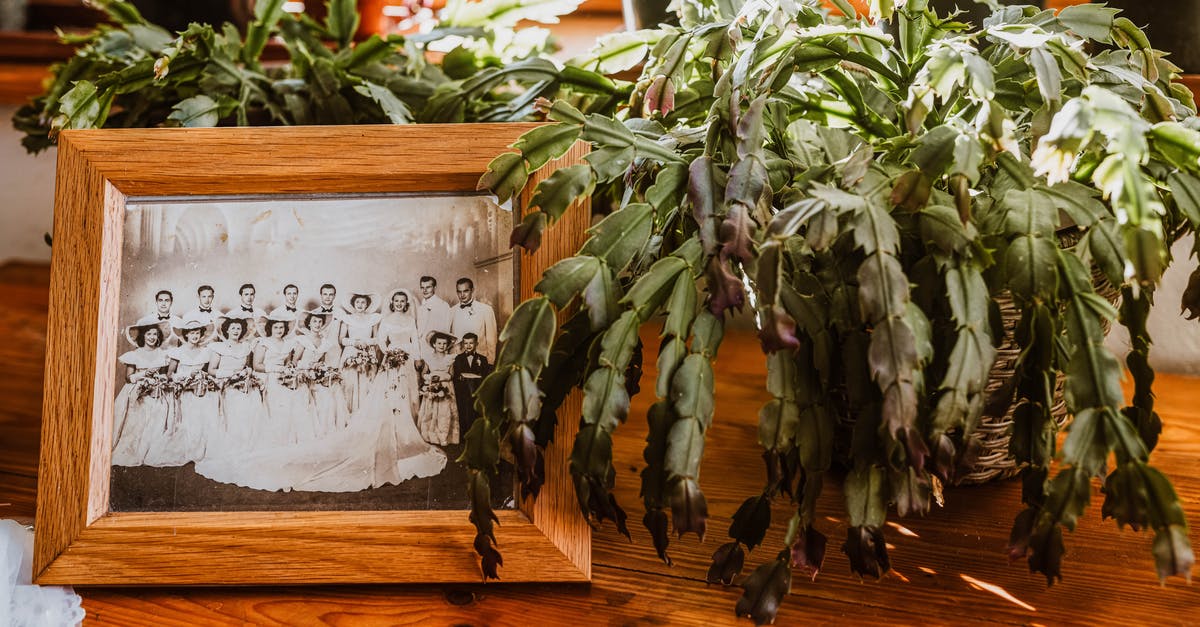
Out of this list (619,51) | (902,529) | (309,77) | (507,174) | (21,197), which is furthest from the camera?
(21,197)

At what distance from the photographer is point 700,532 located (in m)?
0.55

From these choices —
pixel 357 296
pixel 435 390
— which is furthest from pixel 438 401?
pixel 357 296

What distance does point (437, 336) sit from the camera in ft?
2.36

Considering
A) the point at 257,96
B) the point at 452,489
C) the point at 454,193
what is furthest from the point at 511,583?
the point at 257,96

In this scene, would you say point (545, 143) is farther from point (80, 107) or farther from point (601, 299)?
point (80, 107)

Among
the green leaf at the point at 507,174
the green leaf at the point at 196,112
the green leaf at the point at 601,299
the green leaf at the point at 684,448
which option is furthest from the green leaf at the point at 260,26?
the green leaf at the point at 684,448

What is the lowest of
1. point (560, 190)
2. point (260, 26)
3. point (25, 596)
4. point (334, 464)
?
point (25, 596)

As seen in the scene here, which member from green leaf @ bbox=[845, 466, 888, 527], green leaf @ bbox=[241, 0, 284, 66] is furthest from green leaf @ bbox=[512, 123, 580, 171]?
green leaf @ bbox=[241, 0, 284, 66]

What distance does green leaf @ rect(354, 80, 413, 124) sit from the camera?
0.89 metres

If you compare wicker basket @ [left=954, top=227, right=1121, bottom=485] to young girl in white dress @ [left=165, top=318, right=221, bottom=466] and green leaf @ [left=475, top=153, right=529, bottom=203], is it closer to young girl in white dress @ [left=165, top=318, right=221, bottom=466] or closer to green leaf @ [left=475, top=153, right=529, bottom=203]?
green leaf @ [left=475, top=153, right=529, bottom=203]

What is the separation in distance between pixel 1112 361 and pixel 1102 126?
0.15 m

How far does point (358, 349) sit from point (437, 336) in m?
0.07

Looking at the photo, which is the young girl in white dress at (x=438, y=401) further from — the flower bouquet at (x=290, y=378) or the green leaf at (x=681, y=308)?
the green leaf at (x=681, y=308)

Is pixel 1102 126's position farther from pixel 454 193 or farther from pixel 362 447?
pixel 362 447
